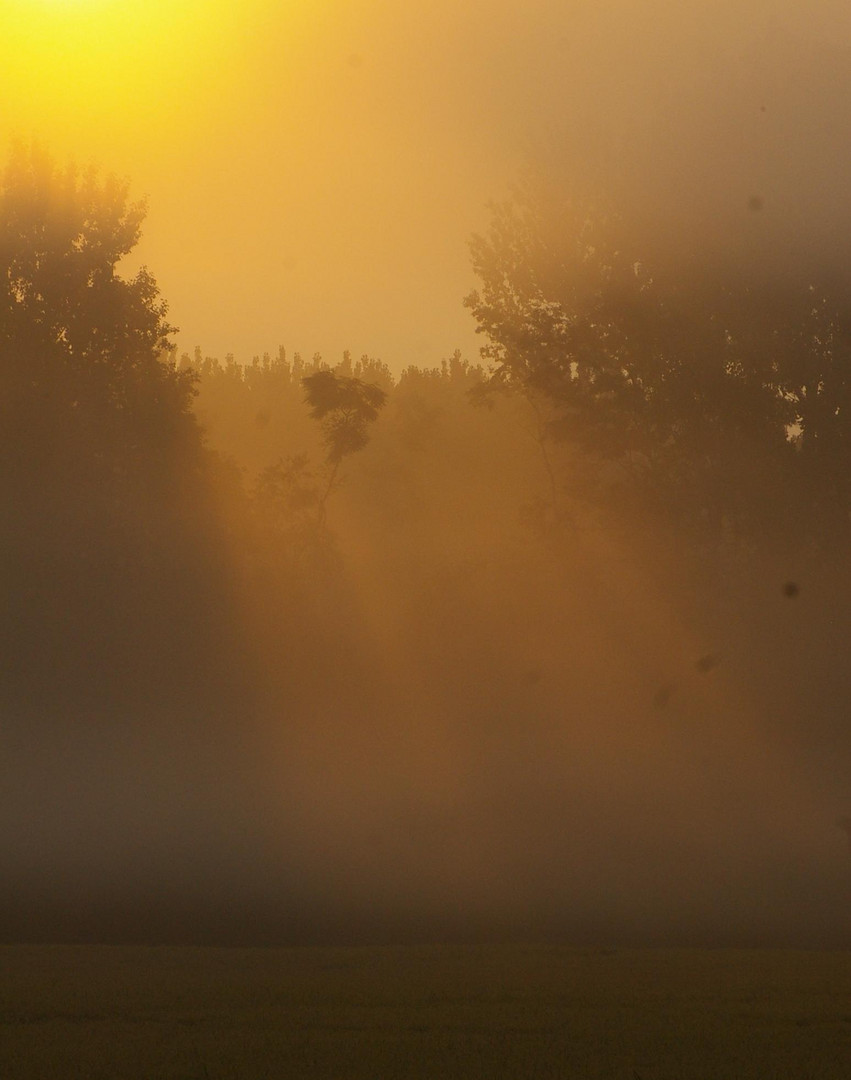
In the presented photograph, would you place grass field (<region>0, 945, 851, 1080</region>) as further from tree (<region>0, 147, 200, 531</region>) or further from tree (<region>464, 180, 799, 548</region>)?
tree (<region>0, 147, 200, 531</region>)

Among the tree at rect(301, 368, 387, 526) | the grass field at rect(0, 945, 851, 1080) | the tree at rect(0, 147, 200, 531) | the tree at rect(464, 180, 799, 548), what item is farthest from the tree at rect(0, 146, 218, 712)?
the grass field at rect(0, 945, 851, 1080)

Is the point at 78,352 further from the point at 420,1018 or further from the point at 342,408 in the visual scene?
the point at 420,1018

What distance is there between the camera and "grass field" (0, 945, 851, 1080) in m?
8.77

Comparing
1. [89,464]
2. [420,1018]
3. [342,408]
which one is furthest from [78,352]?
[420,1018]

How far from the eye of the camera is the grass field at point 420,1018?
8766 mm

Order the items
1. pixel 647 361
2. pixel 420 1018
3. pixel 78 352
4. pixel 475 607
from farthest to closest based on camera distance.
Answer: pixel 475 607 → pixel 78 352 → pixel 647 361 → pixel 420 1018

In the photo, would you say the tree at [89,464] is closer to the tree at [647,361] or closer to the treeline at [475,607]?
the treeline at [475,607]

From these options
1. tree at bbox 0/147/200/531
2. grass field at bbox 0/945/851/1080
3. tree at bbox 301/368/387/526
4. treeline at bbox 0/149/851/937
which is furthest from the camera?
tree at bbox 301/368/387/526

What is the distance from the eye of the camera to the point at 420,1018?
10.4m

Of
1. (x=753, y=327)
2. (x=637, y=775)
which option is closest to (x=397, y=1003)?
(x=637, y=775)

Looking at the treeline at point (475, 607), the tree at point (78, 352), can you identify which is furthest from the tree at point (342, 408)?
the tree at point (78, 352)

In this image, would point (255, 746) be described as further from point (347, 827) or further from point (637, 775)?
point (637, 775)

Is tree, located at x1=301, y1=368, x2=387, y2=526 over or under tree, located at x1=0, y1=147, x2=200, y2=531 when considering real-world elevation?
over

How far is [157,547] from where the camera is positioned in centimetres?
4316
